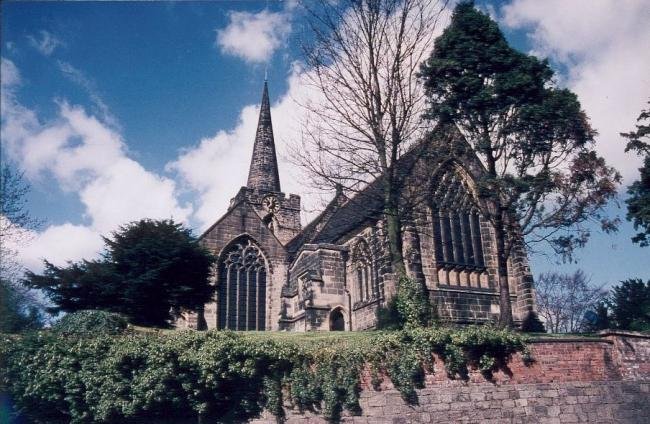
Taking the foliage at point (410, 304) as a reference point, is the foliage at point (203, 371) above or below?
below

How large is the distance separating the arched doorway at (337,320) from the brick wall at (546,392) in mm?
11322

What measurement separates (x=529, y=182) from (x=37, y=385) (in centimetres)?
1640

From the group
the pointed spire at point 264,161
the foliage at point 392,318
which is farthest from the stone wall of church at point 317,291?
the pointed spire at point 264,161

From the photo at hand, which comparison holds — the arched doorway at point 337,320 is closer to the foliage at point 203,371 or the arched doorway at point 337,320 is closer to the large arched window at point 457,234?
the large arched window at point 457,234

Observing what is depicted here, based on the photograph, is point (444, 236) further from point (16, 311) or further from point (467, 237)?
Result: point (16, 311)

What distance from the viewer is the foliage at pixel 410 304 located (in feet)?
47.6

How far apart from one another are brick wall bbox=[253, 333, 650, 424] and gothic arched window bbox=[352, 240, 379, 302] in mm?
10279

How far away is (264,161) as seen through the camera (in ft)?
130

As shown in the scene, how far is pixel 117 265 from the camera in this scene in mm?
18141

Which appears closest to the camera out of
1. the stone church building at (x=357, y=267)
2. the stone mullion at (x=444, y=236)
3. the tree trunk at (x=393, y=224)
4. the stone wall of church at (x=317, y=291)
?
the tree trunk at (x=393, y=224)

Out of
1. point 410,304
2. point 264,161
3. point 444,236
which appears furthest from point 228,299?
point 264,161

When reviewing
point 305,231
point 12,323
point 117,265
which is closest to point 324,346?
point 117,265

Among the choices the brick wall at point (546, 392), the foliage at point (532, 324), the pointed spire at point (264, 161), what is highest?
the pointed spire at point (264, 161)

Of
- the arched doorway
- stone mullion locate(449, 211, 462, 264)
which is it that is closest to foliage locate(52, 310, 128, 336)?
the arched doorway
